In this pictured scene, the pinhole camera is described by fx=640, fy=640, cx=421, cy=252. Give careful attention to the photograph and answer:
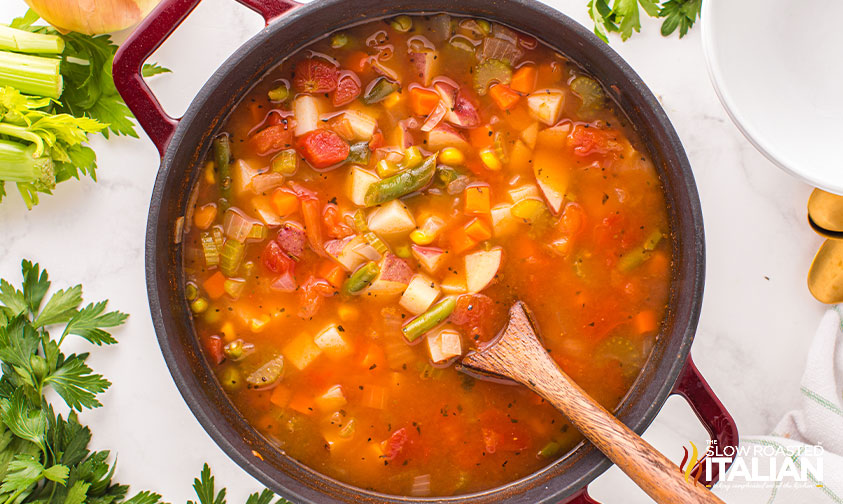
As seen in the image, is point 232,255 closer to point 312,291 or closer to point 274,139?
point 312,291

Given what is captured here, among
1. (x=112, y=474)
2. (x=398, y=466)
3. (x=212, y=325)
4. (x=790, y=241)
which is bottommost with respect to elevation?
(x=112, y=474)

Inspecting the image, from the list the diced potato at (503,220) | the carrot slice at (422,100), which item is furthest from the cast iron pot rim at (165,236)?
the diced potato at (503,220)

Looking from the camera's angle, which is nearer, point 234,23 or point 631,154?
point 631,154

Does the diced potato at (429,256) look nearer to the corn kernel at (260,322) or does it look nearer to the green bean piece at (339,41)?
the corn kernel at (260,322)

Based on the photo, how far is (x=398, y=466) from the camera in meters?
2.78

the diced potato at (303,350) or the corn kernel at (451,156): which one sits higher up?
the corn kernel at (451,156)

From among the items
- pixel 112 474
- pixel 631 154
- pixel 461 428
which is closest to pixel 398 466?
pixel 461 428

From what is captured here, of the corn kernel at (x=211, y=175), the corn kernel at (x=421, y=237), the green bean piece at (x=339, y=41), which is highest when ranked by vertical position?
the green bean piece at (x=339, y=41)

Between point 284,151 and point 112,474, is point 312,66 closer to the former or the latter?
point 284,151

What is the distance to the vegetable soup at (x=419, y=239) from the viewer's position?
270 centimetres

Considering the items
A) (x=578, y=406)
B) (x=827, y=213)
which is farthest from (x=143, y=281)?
(x=827, y=213)

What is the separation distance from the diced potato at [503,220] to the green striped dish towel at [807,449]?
1530 mm

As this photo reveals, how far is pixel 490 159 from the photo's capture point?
2693mm

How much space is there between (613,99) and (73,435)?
2.89m
